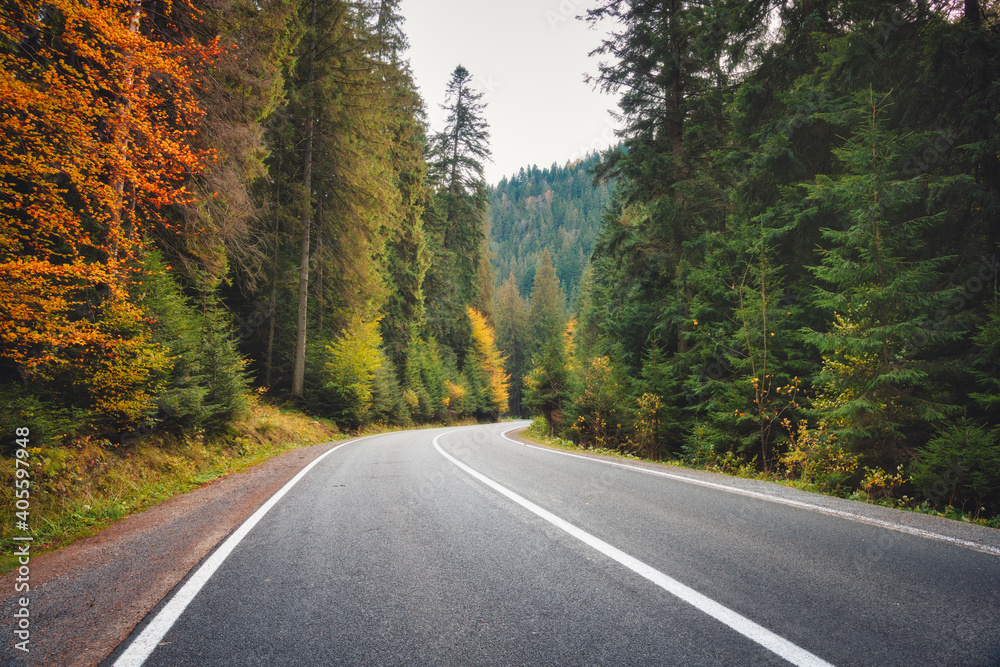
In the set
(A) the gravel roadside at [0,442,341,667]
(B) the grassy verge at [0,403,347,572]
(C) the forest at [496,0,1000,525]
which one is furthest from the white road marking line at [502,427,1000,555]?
(B) the grassy verge at [0,403,347,572]

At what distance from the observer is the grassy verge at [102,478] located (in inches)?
175

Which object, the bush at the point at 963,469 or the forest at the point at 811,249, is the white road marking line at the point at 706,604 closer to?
the forest at the point at 811,249

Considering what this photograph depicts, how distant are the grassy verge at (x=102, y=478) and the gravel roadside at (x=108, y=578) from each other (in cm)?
36

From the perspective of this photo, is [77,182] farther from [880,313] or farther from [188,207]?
[880,313]

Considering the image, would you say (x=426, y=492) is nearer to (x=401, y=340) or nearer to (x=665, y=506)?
(x=665, y=506)

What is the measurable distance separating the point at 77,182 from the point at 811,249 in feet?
47.7

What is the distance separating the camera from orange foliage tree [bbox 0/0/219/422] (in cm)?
526

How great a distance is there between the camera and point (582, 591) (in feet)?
8.77

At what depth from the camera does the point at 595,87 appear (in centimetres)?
1385

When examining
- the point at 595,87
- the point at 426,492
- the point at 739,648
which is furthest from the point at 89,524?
the point at 595,87

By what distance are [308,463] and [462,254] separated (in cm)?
2708

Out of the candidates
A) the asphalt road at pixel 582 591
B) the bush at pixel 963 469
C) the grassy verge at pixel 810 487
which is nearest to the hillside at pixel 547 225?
the grassy verge at pixel 810 487

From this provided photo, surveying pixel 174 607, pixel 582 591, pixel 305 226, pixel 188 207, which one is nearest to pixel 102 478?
pixel 174 607

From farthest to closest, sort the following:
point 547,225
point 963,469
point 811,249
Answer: point 547,225, point 811,249, point 963,469
